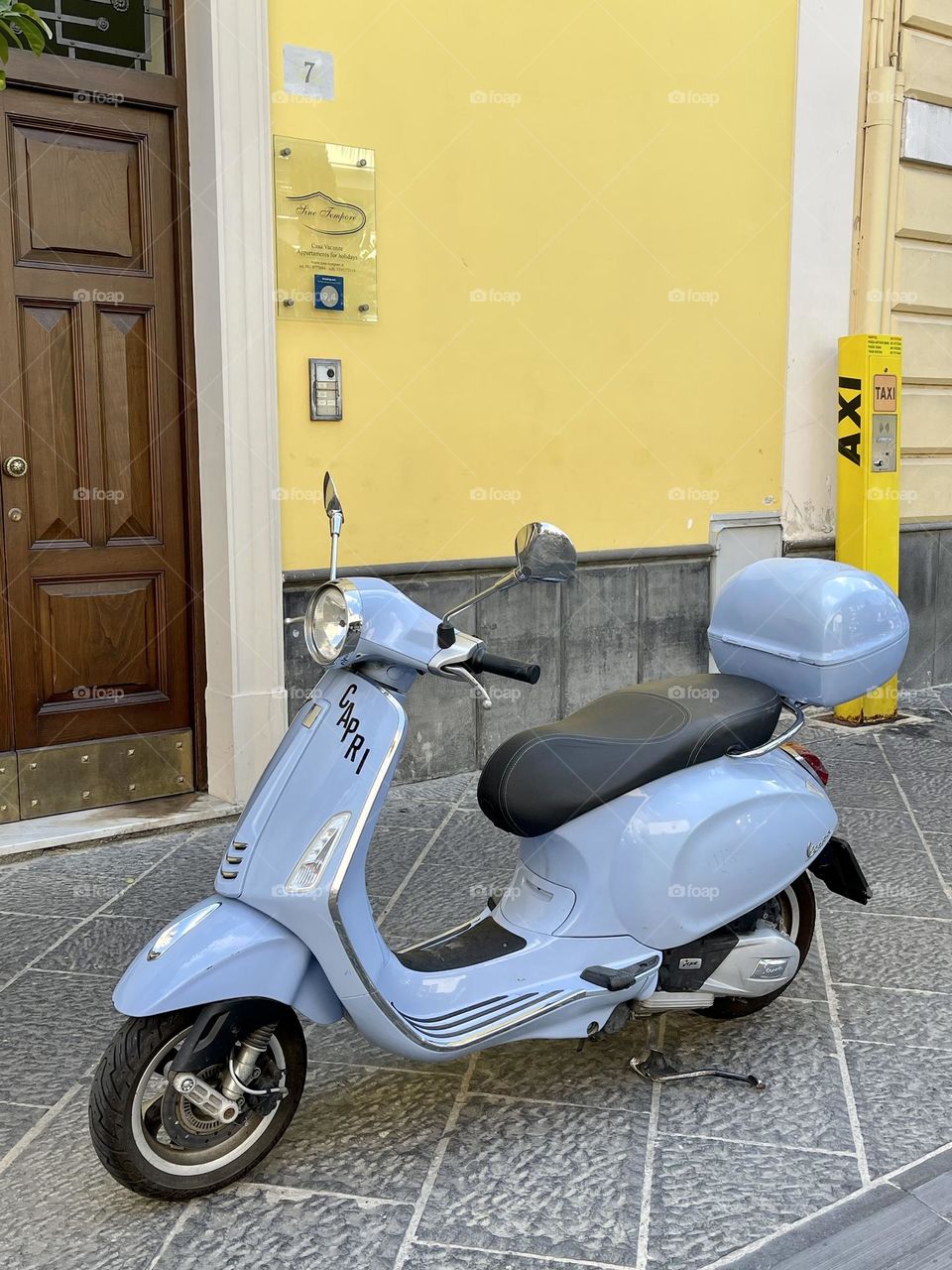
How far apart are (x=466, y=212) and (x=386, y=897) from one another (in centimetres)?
293

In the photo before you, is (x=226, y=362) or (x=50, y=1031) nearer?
(x=50, y=1031)

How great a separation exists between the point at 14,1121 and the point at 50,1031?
395mm

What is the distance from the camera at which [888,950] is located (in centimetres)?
343

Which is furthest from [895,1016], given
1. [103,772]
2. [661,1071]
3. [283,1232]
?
[103,772]

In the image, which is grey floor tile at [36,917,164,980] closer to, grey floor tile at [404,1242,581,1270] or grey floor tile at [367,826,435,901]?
grey floor tile at [367,826,435,901]

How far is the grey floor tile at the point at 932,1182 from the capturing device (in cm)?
225

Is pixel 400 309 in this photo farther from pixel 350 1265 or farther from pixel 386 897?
pixel 350 1265

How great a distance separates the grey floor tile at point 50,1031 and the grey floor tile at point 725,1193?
1.34m

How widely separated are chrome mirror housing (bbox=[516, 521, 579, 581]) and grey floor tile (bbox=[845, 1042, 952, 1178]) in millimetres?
1367

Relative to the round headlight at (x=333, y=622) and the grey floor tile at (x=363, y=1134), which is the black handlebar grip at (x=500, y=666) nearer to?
the round headlight at (x=333, y=622)

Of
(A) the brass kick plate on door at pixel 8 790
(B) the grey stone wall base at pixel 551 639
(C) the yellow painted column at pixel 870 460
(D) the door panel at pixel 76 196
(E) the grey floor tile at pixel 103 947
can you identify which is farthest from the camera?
Result: (C) the yellow painted column at pixel 870 460

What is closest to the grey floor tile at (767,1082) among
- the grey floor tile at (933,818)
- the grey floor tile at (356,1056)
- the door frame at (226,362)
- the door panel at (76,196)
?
the grey floor tile at (356,1056)

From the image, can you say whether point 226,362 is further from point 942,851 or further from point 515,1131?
point 942,851

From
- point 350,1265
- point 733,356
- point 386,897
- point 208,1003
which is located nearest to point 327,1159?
Result: point 350,1265
